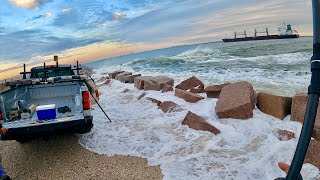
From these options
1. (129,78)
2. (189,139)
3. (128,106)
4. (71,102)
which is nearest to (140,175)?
(189,139)

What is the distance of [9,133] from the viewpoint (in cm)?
589

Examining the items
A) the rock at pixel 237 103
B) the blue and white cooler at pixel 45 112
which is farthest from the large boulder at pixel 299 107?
the blue and white cooler at pixel 45 112

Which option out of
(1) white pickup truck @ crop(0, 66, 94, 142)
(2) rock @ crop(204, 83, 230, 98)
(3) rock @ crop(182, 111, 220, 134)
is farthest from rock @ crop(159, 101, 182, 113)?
(1) white pickup truck @ crop(0, 66, 94, 142)

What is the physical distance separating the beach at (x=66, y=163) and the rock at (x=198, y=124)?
5.93 feet

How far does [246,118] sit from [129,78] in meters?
12.1

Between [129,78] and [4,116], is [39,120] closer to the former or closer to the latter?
[4,116]

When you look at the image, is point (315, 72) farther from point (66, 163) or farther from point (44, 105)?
point (44, 105)

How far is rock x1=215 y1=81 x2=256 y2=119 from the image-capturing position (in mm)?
7301

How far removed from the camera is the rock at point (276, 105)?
283 inches

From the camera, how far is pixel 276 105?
7.37 m

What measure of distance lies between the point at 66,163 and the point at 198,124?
317cm

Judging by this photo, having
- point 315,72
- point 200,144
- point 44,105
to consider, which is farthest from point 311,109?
point 44,105

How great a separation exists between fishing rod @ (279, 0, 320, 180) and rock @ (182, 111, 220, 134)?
5.57 m

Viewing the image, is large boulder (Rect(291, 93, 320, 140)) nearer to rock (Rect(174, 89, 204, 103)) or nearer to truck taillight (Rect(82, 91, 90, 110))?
rock (Rect(174, 89, 204, 103))
